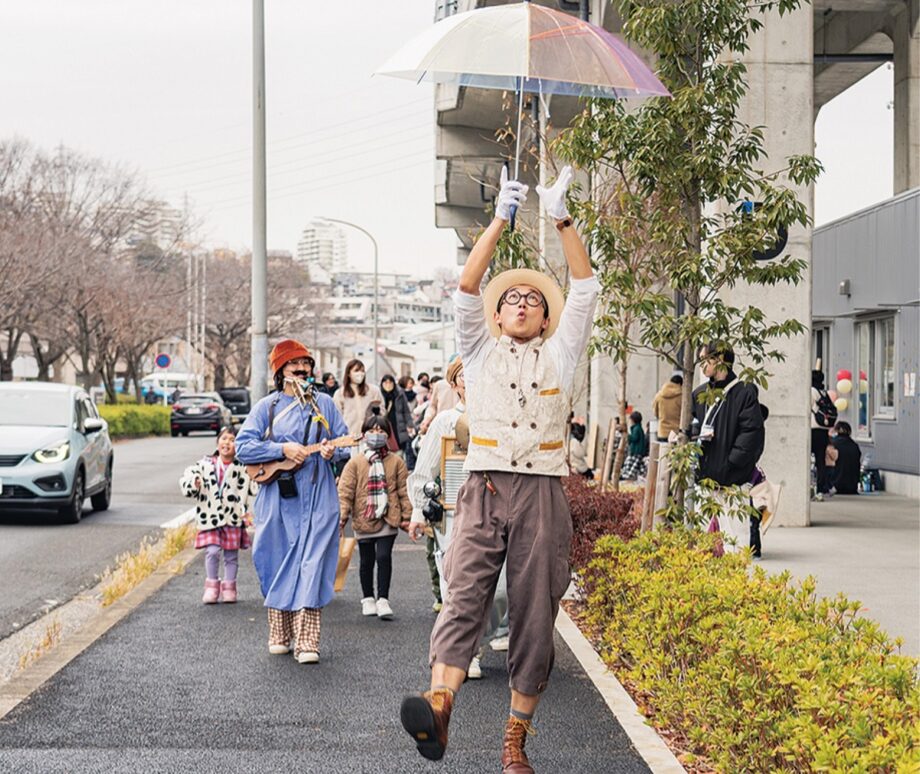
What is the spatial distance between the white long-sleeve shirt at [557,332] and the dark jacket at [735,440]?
19.7 feet

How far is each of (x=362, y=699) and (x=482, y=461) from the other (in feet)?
7.35

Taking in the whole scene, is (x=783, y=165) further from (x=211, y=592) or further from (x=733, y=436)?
(x=211, y=592)

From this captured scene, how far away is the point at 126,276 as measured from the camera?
5634 cm

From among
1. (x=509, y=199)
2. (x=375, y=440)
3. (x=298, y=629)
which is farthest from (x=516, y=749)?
(x=375, y=440)

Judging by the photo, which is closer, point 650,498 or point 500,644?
point 500,644

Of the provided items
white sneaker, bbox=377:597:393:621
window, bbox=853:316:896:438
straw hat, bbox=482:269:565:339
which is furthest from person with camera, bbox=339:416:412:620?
window, bbox=853:316:896:438

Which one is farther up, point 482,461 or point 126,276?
point 126,276

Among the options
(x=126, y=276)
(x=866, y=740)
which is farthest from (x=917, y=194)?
(x=126, y=276)

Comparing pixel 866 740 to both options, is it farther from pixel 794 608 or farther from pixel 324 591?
pixel 324 591

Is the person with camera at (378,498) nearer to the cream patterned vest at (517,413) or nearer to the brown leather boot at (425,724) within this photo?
the cream patterned vest at (517,413)

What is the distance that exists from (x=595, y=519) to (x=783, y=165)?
24.8 feet

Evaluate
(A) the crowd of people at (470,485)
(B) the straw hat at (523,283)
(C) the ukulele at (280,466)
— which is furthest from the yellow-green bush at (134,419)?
(B) the straw hat at (523,283)

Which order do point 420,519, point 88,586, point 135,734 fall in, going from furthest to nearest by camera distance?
point 88,586
point 420,519
point 135,734

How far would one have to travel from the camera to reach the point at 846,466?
Answer: 23.4m
